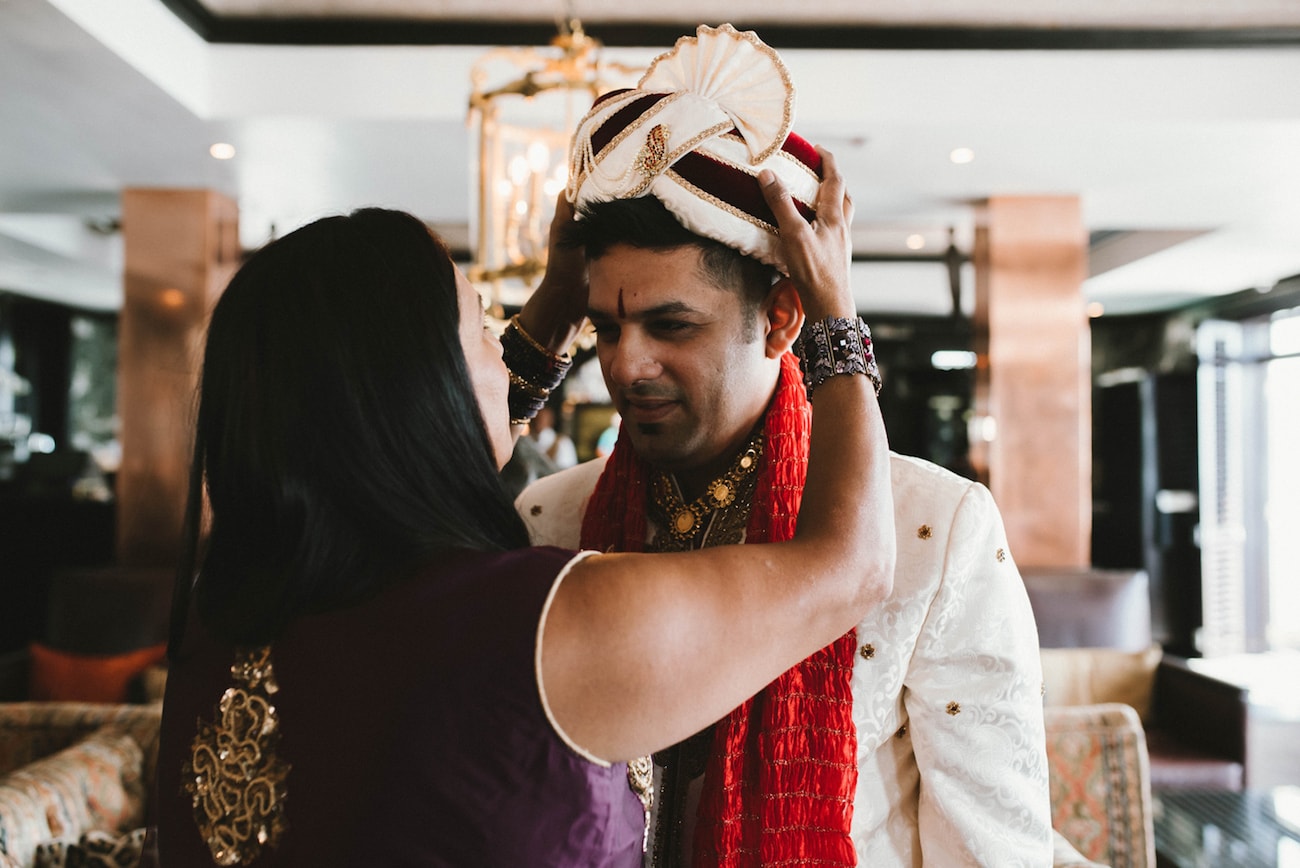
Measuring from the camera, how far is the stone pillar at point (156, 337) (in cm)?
597

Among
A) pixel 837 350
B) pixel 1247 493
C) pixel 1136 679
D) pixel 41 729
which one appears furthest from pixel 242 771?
pixel 1247 493

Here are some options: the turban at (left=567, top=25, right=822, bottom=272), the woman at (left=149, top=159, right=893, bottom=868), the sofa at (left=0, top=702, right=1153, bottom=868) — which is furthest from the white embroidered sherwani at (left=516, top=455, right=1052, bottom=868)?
the sofa at (left=0, top=702, right=1153, bottom=868)

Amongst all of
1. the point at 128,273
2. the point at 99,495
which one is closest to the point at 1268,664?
the point at 128,273

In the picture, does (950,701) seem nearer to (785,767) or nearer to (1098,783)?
(785,767)

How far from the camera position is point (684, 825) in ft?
3.89

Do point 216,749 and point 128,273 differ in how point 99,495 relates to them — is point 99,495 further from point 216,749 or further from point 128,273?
point 216,749

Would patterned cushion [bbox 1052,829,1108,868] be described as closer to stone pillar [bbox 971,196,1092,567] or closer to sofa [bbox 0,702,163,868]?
sofa [bbox 0,702,163,868]

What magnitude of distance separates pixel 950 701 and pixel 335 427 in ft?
2.47

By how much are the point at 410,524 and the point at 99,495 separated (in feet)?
33.4

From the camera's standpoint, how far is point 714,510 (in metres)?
1.31

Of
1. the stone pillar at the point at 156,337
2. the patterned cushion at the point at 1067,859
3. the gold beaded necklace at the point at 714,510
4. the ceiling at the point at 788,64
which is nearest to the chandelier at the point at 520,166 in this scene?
the ceiling at the point at 788,64

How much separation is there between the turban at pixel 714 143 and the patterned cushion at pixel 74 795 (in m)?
1.93

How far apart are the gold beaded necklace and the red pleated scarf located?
0.09m

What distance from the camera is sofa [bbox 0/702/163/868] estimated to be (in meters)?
2.03
